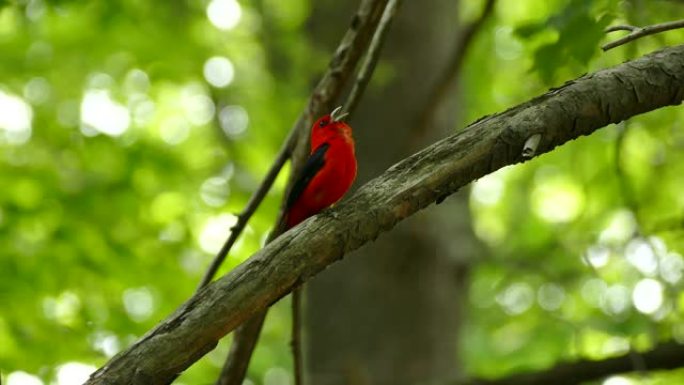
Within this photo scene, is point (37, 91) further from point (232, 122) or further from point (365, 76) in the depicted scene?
point (365, 76)

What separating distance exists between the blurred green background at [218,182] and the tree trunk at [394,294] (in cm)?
47

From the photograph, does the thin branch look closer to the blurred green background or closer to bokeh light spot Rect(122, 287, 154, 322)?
the blurred green background

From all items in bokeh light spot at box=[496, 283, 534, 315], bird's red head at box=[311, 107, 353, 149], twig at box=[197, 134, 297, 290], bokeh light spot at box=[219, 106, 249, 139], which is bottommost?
twig at box=[197, 134, 297, 290]

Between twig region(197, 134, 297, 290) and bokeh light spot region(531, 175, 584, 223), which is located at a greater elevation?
bokeh light spot region(531, 175, 584, 223)

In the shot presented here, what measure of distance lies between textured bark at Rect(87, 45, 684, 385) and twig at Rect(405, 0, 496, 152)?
2.39m

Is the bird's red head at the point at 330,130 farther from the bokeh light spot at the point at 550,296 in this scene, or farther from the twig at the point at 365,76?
the bokeh light spot at the point at 550,296

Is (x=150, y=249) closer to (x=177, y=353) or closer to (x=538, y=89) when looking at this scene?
(x=538, y=89)

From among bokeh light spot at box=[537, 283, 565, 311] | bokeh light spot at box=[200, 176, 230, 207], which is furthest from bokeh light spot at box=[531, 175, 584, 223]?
bokeh light spot at box=[200, 176, 230, 207]

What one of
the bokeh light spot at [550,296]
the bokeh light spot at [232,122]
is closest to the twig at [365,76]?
the bokeh light spot at [550,296]

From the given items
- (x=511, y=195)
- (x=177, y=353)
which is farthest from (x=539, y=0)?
(x=177, y=353)

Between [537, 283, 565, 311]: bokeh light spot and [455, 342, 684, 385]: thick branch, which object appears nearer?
[455, 342, 684, 385]: thick branch

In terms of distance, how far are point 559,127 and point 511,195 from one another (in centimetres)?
905

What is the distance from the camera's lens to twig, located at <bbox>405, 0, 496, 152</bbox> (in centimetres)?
532

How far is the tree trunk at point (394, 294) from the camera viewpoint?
6031 millimetres
